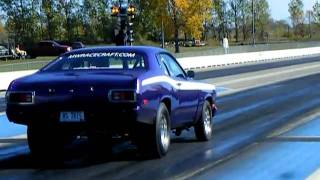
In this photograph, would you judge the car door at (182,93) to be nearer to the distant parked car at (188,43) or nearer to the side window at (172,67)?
the side window at (172,67)

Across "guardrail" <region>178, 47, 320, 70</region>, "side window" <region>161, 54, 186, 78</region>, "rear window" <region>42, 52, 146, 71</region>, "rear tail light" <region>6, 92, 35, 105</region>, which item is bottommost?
"guardrail" <region>178, 47, 320, 70</region>

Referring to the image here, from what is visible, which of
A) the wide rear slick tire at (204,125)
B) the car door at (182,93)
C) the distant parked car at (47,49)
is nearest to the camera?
the car door at (182,93)

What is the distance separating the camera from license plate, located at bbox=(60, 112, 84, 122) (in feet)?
30.1

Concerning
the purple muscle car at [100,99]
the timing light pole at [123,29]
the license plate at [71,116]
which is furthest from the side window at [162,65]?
the timing light pole at [123,29]

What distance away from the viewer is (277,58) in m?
68.3

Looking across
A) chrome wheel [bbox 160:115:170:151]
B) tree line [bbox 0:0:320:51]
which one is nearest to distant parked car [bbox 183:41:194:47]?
tree line [bbox 0:0:320:51]

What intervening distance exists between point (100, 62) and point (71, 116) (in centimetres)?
130

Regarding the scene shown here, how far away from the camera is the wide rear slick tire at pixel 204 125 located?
11879 mm

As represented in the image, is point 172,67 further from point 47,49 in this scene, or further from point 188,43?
point 188,43

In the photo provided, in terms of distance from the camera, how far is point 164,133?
10117mm

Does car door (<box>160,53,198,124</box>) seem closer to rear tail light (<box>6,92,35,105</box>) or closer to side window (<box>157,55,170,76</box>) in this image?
side window (<box>157,55,170,76</box>)

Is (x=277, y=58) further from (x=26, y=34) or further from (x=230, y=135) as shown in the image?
(x=230, y=135)

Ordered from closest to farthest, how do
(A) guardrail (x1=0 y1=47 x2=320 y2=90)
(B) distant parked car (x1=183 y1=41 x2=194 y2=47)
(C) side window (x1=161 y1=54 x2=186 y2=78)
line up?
(C) side window (x1=161 y1=54 x2=186 y2=78), (A) guardrail (x1=0 y1=47 x2=320 y2=90), (B) distant parked car (x1=183 y1=41 x2=194 y2=47)

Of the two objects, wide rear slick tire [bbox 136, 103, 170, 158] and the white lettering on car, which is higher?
the white lettering on car
